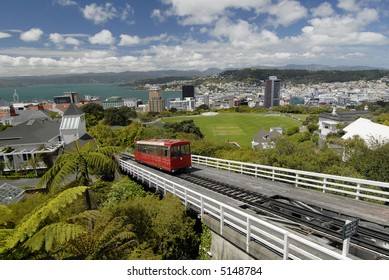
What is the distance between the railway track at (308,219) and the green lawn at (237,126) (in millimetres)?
59984

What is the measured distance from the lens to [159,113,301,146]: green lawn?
77562 millimetres

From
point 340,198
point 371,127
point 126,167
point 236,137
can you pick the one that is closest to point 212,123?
point 236,137

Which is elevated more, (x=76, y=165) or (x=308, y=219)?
(x=76, y=165)

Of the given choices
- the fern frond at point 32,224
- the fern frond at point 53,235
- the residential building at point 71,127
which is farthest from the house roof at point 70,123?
the fern frond at point 53,235

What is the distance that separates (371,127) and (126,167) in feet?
111

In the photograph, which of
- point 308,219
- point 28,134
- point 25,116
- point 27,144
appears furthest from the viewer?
point 25,116

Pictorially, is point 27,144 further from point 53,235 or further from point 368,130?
point 368,130

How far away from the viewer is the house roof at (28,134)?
34.3 metres

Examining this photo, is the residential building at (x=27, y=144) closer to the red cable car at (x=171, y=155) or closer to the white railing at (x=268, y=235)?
the red cable car at (x=171, y=155)

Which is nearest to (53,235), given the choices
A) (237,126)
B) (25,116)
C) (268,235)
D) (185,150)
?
(268,235)

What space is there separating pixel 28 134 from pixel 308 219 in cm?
3745

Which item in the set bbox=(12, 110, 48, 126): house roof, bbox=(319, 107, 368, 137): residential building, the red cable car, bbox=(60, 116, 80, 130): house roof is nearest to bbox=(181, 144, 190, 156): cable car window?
the red cable car

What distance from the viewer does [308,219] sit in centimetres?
867

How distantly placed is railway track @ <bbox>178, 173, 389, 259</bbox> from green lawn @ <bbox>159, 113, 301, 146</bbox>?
197ft
